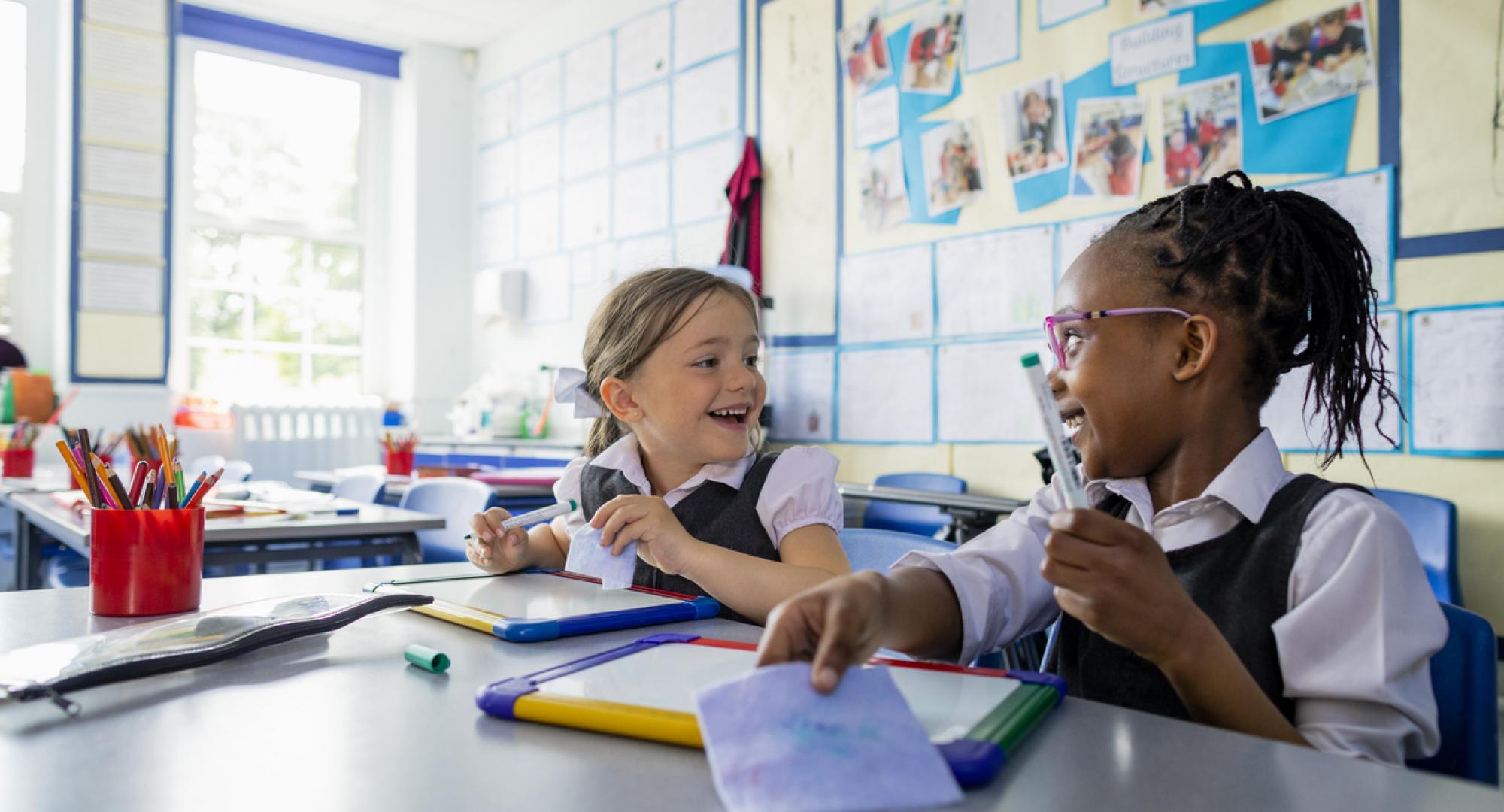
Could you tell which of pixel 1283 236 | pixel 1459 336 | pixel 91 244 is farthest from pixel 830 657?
pixel 91 244

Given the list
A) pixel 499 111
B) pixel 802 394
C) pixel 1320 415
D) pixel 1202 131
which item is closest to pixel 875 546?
pixel 1320 415

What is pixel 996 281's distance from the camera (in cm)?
334

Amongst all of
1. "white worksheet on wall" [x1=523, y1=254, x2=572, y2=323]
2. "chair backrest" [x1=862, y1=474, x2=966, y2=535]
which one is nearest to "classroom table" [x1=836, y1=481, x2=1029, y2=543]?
"chair backrest" [x1=862, y1=474, x2=966, y2=535]

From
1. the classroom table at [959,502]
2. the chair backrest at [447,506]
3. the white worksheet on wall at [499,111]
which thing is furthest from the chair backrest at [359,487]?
the white worksheet on wall at [499,111]

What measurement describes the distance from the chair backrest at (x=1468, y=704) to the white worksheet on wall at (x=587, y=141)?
4.83 metres

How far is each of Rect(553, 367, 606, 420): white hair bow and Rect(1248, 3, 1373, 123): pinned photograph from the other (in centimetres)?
212

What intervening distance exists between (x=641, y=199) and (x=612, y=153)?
1.25 ft

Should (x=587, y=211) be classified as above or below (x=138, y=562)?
above

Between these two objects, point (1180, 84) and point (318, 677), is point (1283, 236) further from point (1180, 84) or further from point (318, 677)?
point (1180, 84)

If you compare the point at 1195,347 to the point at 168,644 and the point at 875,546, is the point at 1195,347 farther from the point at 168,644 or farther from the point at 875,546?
the point at 168,644

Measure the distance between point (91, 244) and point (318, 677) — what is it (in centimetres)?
532

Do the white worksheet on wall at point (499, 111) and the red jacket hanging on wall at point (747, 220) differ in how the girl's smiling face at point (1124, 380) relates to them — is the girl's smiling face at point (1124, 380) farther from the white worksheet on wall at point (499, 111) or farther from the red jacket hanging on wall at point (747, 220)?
the white worksheet on wall at point (499, 111)

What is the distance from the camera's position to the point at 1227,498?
811 mm

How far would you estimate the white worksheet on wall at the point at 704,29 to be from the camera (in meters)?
4.44
